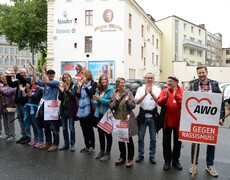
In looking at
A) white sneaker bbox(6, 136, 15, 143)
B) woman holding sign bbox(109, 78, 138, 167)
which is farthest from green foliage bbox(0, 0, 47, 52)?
woman holding sign bbox(109, 78, 138, 167)

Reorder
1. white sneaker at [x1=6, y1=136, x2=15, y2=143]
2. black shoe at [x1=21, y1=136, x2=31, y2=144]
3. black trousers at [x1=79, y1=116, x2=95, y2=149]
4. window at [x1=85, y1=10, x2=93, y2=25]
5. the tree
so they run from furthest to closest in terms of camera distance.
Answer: the tree < window at [x1=85, y1=10, x2=93, y2=25] < white sneaker at [x1=6, y1=136, x2=15, y2=143] < black shoe at [x1=21, y1=136, x2=31, y2=144] < black trousers at [x1=79, y1=116, x2=95, y2=149]

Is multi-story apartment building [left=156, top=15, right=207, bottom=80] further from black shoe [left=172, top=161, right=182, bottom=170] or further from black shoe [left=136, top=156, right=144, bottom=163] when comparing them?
black shoe [left=172, top=161, right=182, bottom=170]

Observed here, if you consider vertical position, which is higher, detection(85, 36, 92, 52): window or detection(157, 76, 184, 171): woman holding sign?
detection(85, 36, 92, 52): window

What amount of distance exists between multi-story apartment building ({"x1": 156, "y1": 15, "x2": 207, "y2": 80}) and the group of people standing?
44242 mm

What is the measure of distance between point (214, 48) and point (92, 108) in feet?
287

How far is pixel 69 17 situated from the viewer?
32.7 meters

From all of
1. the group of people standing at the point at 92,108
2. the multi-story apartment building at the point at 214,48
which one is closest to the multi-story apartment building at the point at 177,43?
the multi-story apartment building at the point at 214,48

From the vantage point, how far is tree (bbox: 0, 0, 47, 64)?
3650 cm

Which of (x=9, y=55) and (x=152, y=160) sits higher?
(x=9, y=55)

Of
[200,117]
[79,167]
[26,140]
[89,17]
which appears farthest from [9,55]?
[200,117]

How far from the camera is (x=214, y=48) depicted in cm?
8706

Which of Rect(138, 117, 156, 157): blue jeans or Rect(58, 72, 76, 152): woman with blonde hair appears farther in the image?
Rect(58, 72, 76, 152): woman with blonde hair

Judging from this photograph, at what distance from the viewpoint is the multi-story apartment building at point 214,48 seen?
268 feet

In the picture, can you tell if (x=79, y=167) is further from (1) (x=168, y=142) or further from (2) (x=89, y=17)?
(2) (x=89, y=17)
